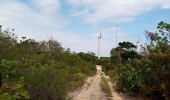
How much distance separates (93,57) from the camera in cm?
7731

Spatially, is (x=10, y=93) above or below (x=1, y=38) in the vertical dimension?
below

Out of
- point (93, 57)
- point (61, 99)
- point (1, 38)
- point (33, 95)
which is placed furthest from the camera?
point (93, 57)

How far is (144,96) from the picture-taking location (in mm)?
19938

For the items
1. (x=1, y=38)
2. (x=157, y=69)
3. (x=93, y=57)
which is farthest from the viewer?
(x=93, y=57)

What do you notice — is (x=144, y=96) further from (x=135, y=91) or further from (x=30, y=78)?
(x=30, y=78)

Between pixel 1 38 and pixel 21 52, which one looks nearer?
pixel 1 38

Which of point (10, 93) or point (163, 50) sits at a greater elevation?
point (163, 50)

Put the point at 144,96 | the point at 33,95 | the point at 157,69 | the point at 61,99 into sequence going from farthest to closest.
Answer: the point at 144,96
the point at 157,69
the point at 61,99
the point at 33,95

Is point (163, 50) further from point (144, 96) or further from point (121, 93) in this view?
point (121, 93)

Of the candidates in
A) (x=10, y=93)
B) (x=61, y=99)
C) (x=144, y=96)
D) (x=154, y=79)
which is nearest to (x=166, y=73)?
(x=154, y=79)

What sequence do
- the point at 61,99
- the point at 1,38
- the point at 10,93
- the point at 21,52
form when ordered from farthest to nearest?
the point at 21,52 → the point at 1,38 → the point at 61,99 → the point at 10,93

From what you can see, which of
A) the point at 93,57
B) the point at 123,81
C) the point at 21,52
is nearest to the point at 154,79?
the point at 123,81

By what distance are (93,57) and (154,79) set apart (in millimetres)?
59064

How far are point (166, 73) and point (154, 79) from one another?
937mm
